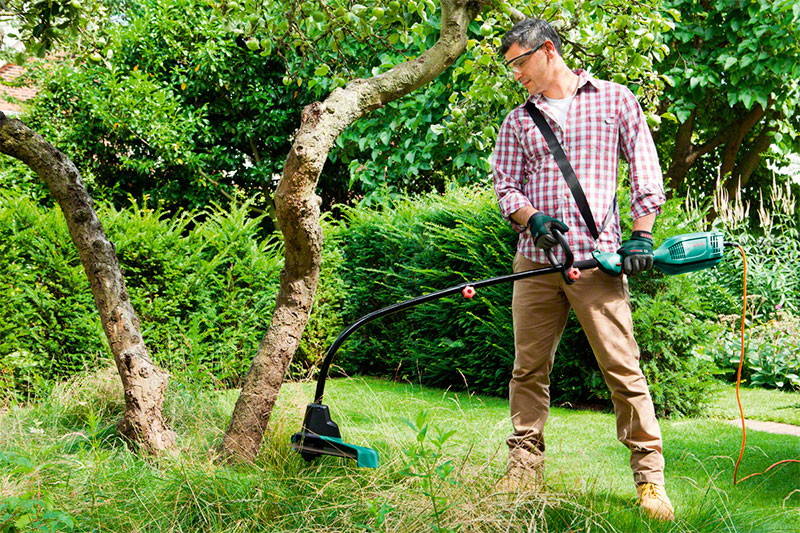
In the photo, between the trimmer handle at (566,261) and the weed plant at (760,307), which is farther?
the weed plant at (760,307)

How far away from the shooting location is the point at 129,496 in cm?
283

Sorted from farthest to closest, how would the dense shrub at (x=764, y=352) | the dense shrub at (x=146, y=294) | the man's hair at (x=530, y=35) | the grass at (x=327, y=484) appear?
the dense shrub at (x=764, y=352) < the dense shrub at (x=146, y=294) < the man's hair at (x=530, y=35) < the grass at (x=327, y=484)

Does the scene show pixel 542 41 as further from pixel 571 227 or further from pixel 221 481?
pixel 221 481

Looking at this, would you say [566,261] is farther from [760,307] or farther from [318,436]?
[760,307]

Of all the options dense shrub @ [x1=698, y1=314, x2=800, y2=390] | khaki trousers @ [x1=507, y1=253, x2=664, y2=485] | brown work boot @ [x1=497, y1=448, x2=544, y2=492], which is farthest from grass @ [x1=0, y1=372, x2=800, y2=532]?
dense shrub @ [x1=698, y1=314, x2=800, y2=390]

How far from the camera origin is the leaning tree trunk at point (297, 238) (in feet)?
10.7

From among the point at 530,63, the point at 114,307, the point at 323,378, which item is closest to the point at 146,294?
the point at 114,307

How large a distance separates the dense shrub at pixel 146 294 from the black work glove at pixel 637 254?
299 cm

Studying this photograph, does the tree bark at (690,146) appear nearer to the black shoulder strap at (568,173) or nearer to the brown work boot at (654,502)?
the black shoulder strap at (568,173)

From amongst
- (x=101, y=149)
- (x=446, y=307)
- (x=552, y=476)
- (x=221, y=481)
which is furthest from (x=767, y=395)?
(x=101, y=149)

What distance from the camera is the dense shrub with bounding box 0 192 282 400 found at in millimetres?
5301

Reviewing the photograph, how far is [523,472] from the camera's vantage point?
9.59 ft

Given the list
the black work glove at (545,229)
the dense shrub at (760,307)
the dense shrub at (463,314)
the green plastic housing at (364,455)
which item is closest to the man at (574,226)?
the black work glove at (545,229)

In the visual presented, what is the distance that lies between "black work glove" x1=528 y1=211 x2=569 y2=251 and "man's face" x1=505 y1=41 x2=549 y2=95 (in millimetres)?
652
